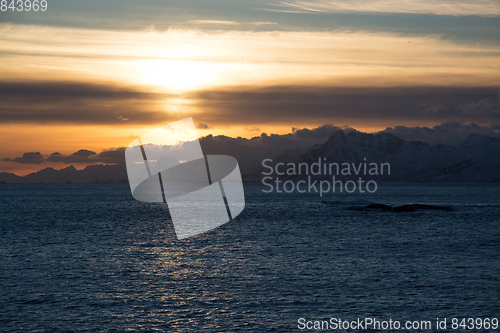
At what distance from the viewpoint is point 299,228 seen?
88062mm

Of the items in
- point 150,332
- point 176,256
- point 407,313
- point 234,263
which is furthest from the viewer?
point 176,256

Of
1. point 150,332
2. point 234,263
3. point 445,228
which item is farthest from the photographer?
point 445,228

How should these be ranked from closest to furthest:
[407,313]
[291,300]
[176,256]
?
1. [407,313]
2. [291,300]
3. [176,256]

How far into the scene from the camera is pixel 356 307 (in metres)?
31.3

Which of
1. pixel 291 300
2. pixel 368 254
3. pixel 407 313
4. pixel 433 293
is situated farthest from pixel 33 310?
pixel 368 254

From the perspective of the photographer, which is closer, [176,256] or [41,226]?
[176,256]

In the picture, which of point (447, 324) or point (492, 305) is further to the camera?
point (492, 305)

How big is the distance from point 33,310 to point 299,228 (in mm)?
62510

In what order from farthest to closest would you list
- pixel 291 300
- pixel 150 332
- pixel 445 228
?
pixel 445 228
pixel 291 300
pixel 150 332

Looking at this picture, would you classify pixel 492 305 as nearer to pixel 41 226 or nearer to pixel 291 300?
pixel 291 300

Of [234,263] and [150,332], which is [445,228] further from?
[150,332]

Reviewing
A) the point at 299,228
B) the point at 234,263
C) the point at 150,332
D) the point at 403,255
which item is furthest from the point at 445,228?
the point at 150,332

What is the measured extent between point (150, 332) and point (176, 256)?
2694cm

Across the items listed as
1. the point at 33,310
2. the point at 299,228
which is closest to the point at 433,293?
the point at 33,310
